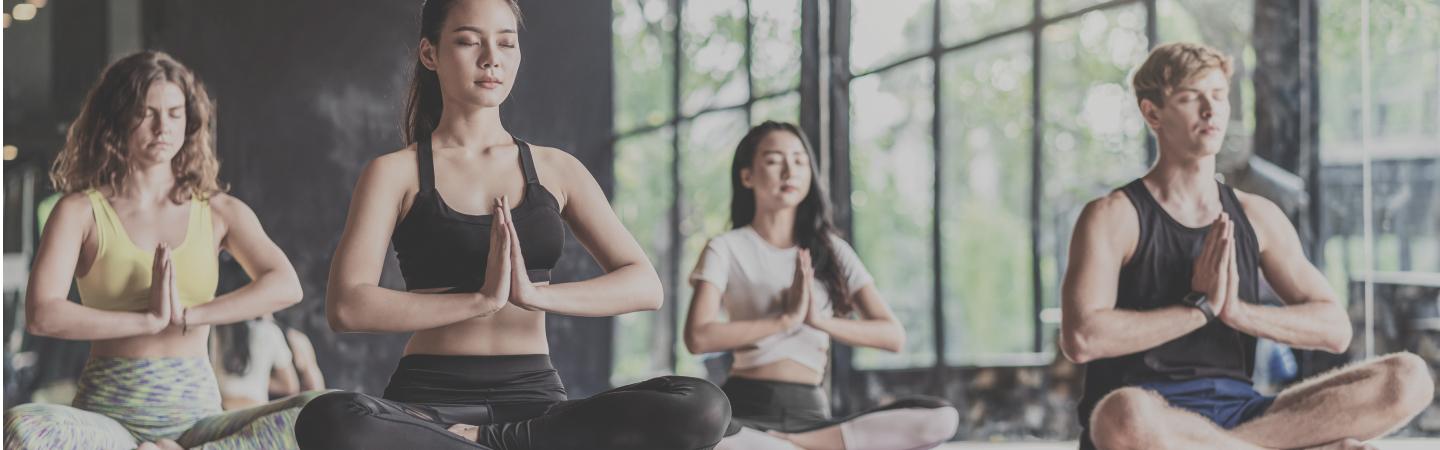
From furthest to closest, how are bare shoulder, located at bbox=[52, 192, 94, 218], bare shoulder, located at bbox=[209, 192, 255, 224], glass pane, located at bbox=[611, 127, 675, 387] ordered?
glass pane, located at bbox=[611, 127, 675, 387] < bare shoulder, located at bbox=[209, 192, 255, 224] < bare shoulder, located at bbox=[52, 192, 94, 218]

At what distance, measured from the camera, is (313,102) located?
4246 mm

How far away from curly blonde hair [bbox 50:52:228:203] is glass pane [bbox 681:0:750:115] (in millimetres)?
1792

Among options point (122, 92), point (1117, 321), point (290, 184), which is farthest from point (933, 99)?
point (122, 92)

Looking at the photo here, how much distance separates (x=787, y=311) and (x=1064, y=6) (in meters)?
1.73

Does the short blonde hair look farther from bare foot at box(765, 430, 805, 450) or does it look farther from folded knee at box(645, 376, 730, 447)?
folded knee at box(645, 376, 730, 447)

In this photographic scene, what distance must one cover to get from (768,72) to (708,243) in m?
1.19

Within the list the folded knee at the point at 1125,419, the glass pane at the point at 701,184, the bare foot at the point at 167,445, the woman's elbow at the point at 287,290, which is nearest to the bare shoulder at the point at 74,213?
the woman's elbow at the point at 287,290

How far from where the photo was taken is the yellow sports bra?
3180 mm

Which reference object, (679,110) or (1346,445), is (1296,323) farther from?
(679,110)

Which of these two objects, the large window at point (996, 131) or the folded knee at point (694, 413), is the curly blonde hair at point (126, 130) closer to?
the folded knee at point (694, 413)

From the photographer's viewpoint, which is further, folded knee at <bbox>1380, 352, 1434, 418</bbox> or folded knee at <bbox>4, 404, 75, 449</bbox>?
folded knee at <bbox>1380, 352, 1434, 418</bbox>

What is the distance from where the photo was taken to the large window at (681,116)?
4.56 meters

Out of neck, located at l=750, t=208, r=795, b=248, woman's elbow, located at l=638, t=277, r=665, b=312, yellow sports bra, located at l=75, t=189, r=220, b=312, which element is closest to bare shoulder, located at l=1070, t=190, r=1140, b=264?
neck, located at l=750, t=208, r=795, b=248

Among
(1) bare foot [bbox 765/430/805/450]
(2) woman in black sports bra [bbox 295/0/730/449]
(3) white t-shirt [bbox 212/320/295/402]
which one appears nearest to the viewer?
(2) woman in black sports bra [bbox 295/0/730/449]
